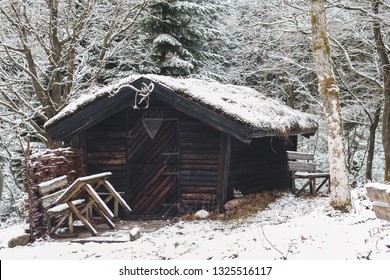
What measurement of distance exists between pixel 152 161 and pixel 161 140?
0.67 meters

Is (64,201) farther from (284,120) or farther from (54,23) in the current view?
(54,23)

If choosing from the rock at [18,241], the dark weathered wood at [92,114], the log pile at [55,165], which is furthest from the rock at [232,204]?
the rock at [18,241]

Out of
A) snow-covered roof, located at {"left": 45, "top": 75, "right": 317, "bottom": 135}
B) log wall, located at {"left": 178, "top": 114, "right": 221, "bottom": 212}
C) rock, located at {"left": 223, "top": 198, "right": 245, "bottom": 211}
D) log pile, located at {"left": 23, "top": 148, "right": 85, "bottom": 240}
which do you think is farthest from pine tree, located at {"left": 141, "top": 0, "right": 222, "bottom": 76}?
rock, located at {"left": 223, "top": 198, "right": 245, "bottom": 211}

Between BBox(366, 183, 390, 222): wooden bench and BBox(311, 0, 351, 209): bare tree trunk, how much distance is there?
3795mm

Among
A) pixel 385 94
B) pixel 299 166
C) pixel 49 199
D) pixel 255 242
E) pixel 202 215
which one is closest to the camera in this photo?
pixel 255 242

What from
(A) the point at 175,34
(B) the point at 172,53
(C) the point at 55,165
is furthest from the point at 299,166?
→ (A) the point at 175,34

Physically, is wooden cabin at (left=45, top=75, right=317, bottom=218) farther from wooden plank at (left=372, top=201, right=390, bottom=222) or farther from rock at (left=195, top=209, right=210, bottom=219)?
wooden plank at (left=372, top=201, right=390, bottom=222)

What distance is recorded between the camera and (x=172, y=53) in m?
21.3

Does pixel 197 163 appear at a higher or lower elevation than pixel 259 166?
higher

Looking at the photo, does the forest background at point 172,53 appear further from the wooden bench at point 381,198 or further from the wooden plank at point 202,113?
the wooden bench at point 381,198

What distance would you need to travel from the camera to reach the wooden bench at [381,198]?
15.9 ft

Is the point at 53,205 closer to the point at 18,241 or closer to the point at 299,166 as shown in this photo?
the point at 18,241

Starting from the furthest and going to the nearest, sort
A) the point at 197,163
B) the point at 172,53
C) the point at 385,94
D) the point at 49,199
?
the point at 172,53 < the point at 385,94 < the point at 197,163 < the point at 49,199

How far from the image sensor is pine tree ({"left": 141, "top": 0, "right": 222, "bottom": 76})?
813 inches
